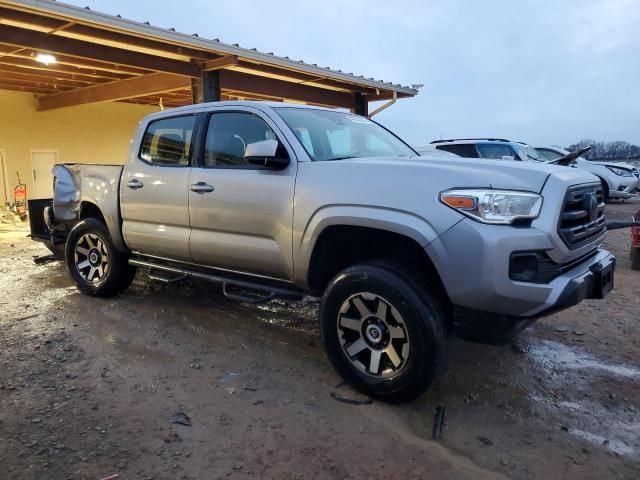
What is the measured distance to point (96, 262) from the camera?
5.34m

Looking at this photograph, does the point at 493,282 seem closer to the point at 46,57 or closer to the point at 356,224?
the point at 356,224

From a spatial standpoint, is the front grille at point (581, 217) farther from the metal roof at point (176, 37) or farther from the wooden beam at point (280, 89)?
the wooden beam at point (280, 89)

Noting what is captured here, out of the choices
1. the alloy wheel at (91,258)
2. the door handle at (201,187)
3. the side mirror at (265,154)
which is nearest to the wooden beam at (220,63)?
the alloy wheel at (91,258)

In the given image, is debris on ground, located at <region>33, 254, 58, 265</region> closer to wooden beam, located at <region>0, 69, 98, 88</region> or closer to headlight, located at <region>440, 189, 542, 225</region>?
wooden beam, located at <region>0, 69, 98, 88</region>

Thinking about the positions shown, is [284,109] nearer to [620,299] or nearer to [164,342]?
[164,342]

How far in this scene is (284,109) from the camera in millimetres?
3949

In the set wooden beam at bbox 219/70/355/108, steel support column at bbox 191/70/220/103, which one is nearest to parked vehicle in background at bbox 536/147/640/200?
wooden beam at bbox 219/70/355/108

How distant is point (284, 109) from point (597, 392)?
3088 millimetres

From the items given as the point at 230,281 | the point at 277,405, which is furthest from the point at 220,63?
the point at 277,405

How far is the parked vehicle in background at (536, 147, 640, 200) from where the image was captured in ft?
47.8

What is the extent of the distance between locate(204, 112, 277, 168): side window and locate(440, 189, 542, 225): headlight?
170 centimetres

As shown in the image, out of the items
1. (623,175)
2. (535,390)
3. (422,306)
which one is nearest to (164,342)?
(422,306)

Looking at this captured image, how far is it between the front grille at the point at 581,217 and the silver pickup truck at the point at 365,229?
0.04ft

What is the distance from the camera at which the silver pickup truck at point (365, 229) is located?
8.89 ft
